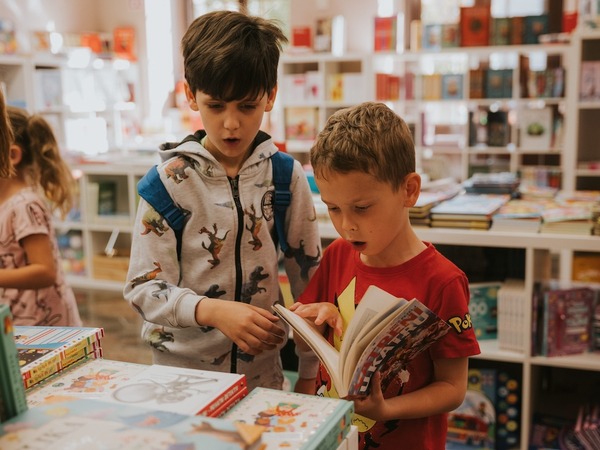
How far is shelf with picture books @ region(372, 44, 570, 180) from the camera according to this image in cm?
620

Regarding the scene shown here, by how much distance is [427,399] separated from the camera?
1164 mm

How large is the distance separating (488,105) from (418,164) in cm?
116

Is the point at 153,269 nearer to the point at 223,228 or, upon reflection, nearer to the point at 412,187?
the point at 223,228

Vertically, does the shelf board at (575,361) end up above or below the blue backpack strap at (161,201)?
below

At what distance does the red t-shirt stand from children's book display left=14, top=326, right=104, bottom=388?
425 mm

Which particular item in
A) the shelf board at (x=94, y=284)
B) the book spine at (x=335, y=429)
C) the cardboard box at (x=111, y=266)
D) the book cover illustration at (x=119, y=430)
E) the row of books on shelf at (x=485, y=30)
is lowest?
the shelf board at (x=94, y=284)

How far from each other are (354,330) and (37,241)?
1.28 meters

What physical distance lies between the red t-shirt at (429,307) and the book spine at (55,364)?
42 cm

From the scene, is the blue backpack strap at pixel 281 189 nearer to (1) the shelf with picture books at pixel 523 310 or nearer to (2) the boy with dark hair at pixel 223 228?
(2) the boy with dark hair at pixel 223 228

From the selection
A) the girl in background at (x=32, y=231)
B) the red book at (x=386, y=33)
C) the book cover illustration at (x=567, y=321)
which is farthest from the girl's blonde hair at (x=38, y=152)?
the red book at (x=386, y=33)

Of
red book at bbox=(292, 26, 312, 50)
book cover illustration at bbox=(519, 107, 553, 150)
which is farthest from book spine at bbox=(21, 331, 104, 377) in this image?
red book at bbox=(292, 26, 312, 50)

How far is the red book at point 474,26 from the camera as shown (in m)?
6.07

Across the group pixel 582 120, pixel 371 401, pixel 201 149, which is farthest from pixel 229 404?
pixel 582 120

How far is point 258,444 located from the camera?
0.77 m
